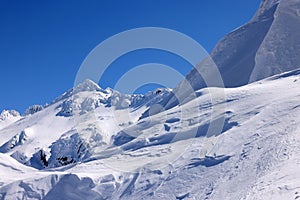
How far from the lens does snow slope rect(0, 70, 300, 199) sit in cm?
1872

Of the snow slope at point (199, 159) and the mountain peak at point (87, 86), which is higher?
the mountain peak at point (87, 86)

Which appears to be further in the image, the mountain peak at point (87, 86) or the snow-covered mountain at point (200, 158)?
the mountain peak at point (87, 86)

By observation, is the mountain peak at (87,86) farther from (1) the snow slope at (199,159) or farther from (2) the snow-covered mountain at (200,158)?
(1) the snow slope at (199,159)

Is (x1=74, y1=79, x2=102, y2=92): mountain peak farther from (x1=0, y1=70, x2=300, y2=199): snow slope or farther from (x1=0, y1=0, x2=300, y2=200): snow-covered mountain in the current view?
(x1=0, y1=70, x2=300, y2=199): snow slope

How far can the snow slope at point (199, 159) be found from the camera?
61.4 feet

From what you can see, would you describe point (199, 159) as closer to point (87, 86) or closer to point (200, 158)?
point (200, 158)

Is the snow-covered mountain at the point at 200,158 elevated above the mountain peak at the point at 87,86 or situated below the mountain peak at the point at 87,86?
below

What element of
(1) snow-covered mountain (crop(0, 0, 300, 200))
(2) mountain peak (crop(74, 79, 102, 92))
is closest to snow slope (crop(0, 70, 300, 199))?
(1) snow-covered mountain (crop(0, 0, 300, 200))

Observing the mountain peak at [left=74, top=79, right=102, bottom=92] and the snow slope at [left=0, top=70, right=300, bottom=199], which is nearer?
the snow slope at [left=0, top=70, right=300, bottom=199]

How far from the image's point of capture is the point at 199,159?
73.6 feet

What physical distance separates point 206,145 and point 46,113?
141869mm

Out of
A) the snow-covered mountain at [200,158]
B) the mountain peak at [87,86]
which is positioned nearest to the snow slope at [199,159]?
the snow-covered mountain at [200,158]

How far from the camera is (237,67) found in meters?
48.9

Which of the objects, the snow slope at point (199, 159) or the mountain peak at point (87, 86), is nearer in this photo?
the snow slope at point (199, 159)
